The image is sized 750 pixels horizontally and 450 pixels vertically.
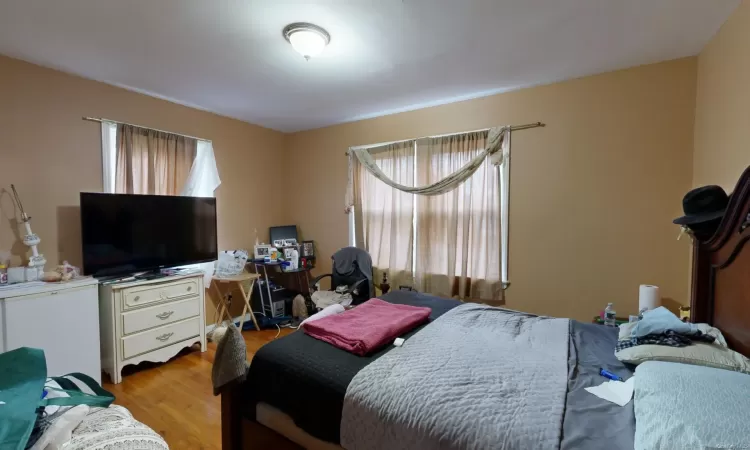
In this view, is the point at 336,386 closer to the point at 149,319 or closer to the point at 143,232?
the point at 149,319

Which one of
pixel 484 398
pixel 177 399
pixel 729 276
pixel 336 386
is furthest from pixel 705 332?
pixel 177 399

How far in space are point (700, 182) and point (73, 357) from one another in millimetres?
4630

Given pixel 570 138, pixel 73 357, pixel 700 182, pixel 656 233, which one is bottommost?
pixel 73 357

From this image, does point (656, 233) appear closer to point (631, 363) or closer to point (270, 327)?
point (631, 363)

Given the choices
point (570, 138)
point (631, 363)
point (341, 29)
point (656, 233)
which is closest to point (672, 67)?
point (570, 138)

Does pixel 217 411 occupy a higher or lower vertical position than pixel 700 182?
lower

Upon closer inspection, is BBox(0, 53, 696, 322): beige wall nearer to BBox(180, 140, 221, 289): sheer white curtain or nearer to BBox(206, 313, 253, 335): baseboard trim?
BBox(180, 140, 221, 289): sheer white curtain

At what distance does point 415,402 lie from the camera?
1.21 metres

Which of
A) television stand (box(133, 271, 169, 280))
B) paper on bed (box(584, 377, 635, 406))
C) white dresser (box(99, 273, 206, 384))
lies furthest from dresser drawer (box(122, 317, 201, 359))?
paper on bed (box(584, 377, 635, 406))

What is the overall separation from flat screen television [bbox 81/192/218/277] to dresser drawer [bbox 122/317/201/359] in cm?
55

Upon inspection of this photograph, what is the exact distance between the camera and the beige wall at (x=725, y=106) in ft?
5.54

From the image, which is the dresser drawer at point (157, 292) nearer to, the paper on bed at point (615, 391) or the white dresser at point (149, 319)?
the white dresser at point (149, 319)

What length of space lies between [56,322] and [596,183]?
4214 millimetres

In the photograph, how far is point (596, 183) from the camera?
2615 mm
